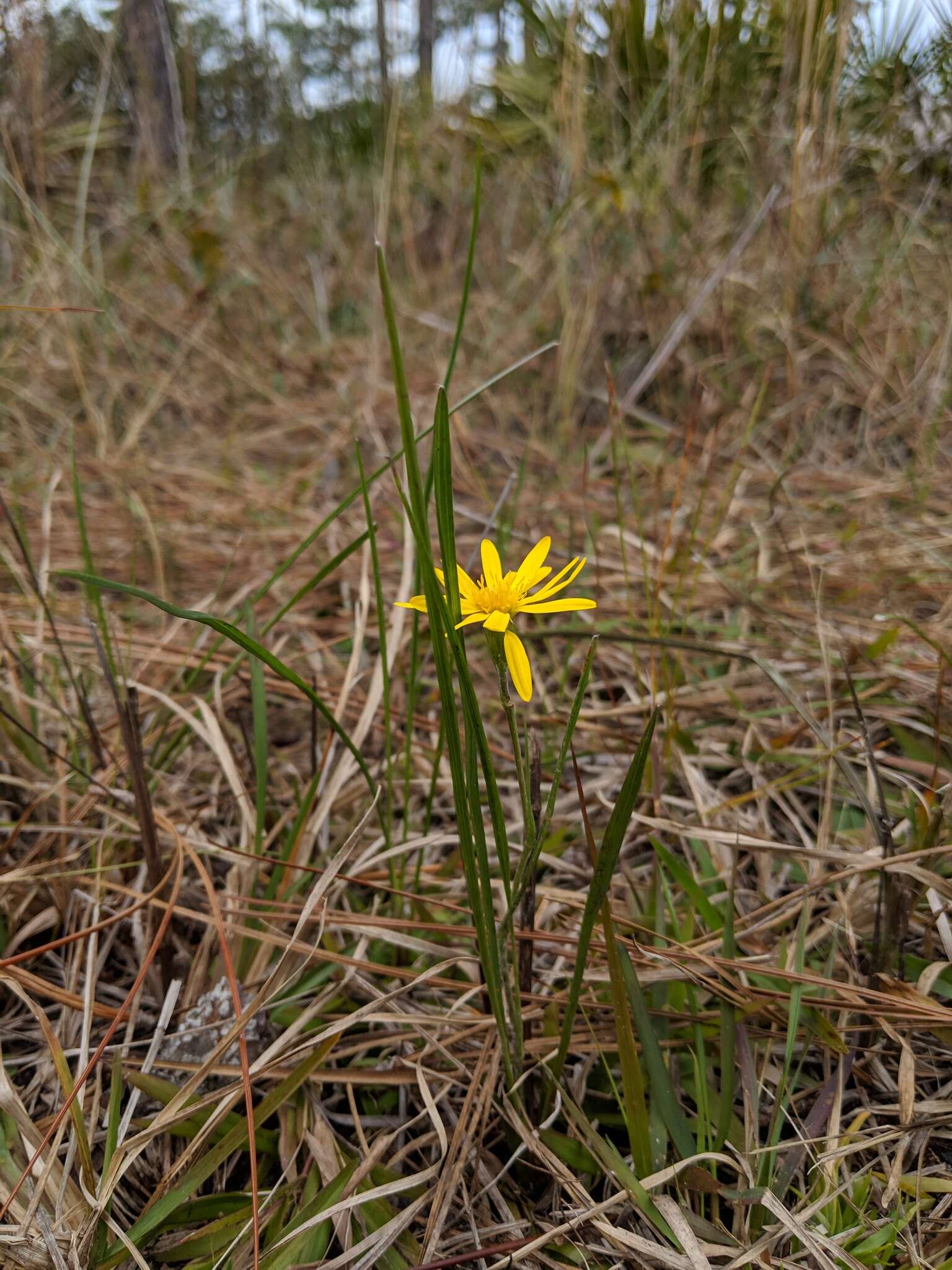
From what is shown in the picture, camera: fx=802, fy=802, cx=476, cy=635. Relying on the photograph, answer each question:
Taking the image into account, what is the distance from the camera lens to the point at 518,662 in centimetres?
44

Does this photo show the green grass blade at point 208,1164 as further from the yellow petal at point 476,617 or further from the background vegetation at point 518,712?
the yellow petal at point 476,617

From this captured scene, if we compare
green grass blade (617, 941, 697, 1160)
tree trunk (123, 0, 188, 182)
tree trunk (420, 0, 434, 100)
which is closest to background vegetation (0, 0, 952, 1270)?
green grass blade (617, 941, 697, 1160)

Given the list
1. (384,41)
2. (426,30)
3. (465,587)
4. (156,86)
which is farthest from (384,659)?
(426,30)

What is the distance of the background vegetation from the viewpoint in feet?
1.72

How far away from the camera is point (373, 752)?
0.97 m

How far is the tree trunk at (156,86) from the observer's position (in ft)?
8.20

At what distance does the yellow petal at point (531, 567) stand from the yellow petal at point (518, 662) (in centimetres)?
4

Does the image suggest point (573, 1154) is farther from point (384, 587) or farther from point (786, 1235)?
point (384, 587)

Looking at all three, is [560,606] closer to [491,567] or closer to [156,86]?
[491,567]

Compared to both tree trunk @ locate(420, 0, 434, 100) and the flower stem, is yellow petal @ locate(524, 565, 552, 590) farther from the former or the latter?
tree trunk @ locate(420, 0, 434, 100)

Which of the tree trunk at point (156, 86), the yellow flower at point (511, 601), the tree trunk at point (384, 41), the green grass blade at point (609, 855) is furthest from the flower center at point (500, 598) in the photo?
the tree trunk at point (156, 86)

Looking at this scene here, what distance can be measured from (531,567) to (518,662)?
8cm

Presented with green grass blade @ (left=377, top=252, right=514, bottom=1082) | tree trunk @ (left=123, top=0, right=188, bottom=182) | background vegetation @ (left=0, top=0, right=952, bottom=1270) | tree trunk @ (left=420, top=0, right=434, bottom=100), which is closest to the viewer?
green grass blade @ (left=377, top=252, right=514, bottom=1082)

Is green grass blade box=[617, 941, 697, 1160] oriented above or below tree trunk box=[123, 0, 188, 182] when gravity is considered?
below
